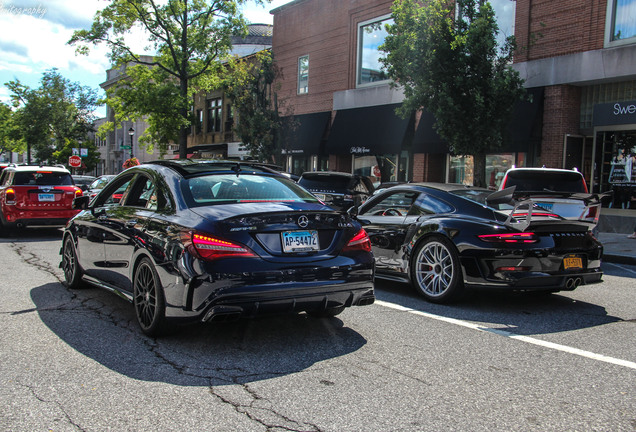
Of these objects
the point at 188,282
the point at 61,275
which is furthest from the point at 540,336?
the point at 61,275

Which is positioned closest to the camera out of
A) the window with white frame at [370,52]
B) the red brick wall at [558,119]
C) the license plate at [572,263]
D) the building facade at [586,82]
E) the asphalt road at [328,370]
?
the asphalt road at [328,370]

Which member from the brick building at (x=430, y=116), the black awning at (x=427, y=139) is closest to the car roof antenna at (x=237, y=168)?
the brick building at (x=430, y=116)

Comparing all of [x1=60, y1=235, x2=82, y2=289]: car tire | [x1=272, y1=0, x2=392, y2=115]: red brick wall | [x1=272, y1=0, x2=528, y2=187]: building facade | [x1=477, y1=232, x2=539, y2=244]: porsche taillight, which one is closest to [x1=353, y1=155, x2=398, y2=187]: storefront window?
[x1=272, y1=0, x2=528, y2=187]: building facade

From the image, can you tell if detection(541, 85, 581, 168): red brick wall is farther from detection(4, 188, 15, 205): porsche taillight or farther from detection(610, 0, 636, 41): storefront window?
detection(4, 188, 15, 205): porsche taillight

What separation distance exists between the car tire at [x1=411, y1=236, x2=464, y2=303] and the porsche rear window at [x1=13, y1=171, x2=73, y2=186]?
404 inches

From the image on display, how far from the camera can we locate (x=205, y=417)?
3.33 metres

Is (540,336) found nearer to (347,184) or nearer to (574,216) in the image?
(574,216)

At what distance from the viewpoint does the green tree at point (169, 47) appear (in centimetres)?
2997

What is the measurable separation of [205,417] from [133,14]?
3011cm

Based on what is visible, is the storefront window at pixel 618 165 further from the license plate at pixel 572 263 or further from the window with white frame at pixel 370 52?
the license plate at pixel 572 263

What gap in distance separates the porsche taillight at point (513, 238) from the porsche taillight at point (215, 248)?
2.91m

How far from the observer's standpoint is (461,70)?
49.8 feet

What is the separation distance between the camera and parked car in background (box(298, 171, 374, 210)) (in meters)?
13.8

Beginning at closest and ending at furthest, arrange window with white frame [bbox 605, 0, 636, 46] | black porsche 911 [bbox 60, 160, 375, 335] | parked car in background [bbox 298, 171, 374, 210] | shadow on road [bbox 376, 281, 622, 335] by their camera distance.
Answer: black porsche 911 [bbox 60, 160, 375, 335] < shadow on road [bbox 376, 281, 622, 335] < parked car in background [bbox 298, 171, 374, 210] < window with white frame [bbox 605, 0, 636, 46]
